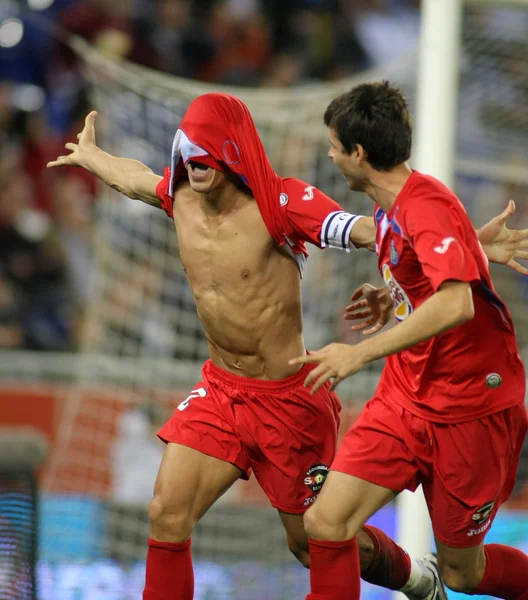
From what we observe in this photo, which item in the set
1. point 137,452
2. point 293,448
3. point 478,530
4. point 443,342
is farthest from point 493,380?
point 137,452

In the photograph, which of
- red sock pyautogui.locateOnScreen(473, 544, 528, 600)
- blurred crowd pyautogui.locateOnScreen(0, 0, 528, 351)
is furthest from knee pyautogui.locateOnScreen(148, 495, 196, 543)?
blurred crowd pyautogui.locateOnScreen(0, 0, 528, 351)

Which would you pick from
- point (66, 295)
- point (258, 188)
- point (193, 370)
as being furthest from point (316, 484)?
point (66, 295)

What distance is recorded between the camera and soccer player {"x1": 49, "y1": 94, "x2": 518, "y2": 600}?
11.6 feet

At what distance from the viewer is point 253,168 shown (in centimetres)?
359

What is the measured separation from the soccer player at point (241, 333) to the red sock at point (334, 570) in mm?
381

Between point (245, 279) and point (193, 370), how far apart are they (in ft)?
10.7

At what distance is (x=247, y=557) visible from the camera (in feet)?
20.4

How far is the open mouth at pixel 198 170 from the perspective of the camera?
138 inches

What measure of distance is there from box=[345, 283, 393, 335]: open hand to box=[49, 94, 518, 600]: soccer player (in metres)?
0.21

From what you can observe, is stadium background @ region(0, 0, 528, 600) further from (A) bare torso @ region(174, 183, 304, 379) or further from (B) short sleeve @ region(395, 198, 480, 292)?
(B) short sleeve @ region(395, 198, 480, 292)

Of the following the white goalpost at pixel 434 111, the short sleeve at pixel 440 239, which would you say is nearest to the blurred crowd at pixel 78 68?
the white goalpost at pixel 434 111

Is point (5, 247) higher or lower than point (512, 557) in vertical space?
higher

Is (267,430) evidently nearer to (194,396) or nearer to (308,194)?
(194,396)

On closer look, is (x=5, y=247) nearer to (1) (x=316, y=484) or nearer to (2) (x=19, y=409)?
(2) (x=19, y=409)
